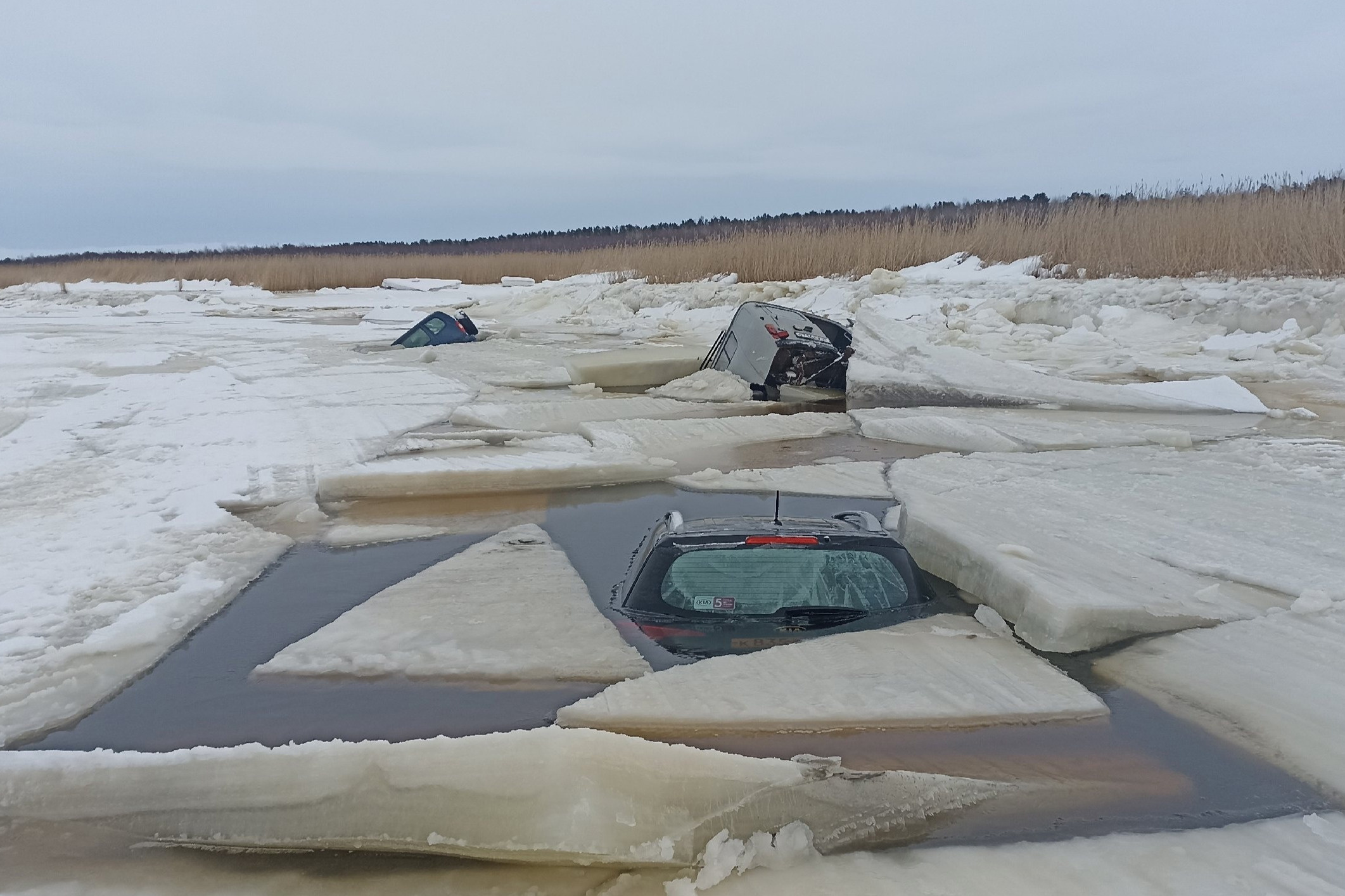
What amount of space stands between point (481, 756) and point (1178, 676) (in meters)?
2.63

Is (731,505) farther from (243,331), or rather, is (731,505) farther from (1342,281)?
(243,331)

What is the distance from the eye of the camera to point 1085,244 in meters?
18.2

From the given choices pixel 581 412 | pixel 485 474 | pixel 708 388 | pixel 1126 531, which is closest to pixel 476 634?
pixel 485 474

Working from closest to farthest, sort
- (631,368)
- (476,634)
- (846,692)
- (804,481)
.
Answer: (846,692) → (476,634) → (804,481) → (631,368)

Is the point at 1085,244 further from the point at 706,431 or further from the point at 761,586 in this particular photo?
the point at 761,586

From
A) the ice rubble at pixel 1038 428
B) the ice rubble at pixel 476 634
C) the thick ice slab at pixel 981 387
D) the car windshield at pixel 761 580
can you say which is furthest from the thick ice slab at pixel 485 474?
the thick ice slab at pixel 981 387

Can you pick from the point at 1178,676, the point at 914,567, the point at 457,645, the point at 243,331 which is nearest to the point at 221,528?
the point at 457,645

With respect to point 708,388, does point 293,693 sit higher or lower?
lower

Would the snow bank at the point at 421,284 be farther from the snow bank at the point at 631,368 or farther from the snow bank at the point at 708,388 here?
the snow bank at the point at 708,388

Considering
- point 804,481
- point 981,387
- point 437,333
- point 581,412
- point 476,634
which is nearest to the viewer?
point 476,634

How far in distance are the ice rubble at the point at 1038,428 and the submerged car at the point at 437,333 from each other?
9519mm

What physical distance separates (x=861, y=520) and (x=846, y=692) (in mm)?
1515

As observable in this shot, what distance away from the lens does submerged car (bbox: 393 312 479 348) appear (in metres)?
16.7

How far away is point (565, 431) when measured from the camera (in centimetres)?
893
